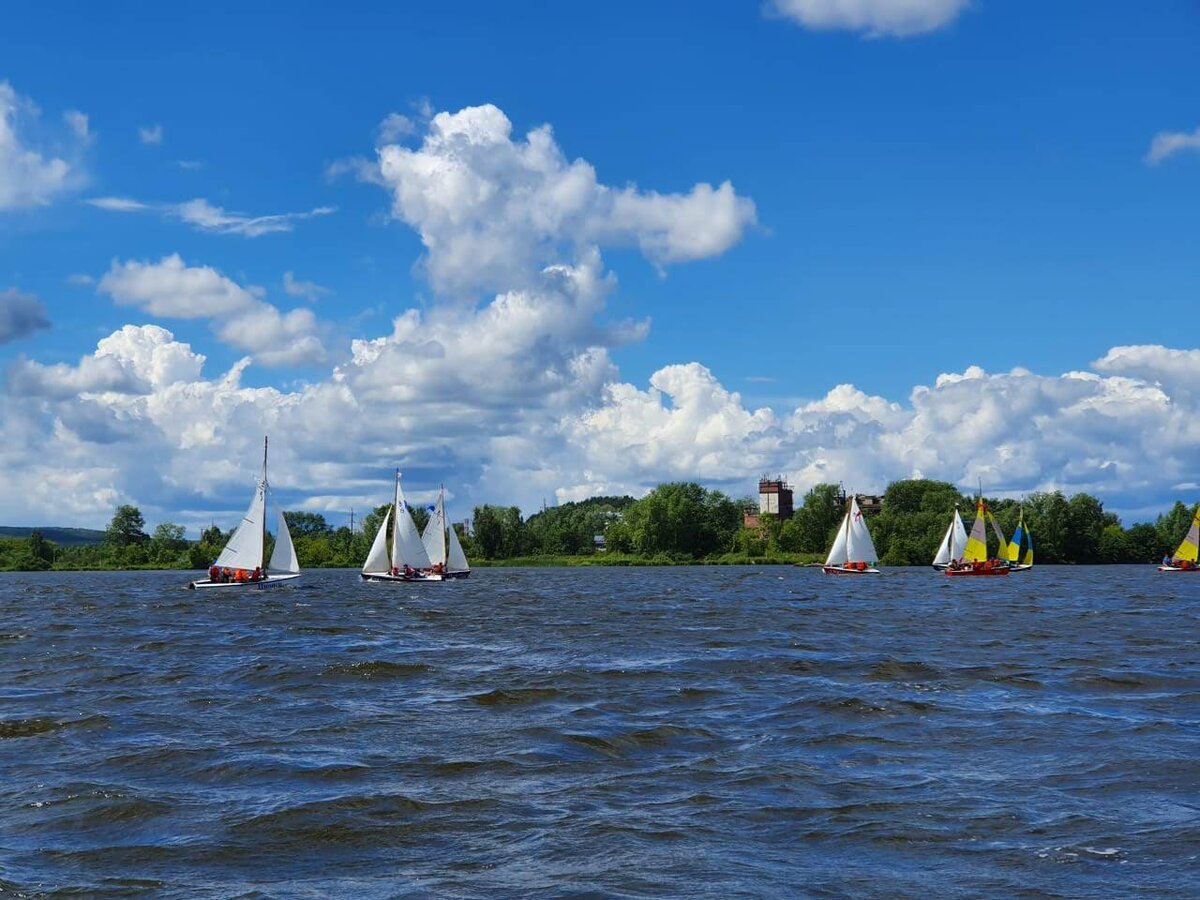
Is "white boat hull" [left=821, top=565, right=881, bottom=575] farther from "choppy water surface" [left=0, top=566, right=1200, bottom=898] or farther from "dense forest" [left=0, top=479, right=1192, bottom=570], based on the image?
"choppy water surface" [left=0, top=566, right=1200, bottom=898]

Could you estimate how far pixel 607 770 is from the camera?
1664 cm

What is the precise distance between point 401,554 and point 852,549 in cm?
4637

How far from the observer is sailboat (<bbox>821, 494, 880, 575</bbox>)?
11644 cm

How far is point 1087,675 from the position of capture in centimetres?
2770

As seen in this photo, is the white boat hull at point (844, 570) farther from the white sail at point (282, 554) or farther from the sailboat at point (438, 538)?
the white sail at point (282, 554)

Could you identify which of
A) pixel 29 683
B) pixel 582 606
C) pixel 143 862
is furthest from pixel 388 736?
pixel 582 606

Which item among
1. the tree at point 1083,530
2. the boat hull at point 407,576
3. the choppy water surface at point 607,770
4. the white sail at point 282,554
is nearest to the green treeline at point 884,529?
the tree at point 1083,530

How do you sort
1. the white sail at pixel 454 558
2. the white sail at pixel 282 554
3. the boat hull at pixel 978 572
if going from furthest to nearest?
the white sail at pixel 454 558 → the boat hull at pixel 978 572 → the white sail at pixel 282 554

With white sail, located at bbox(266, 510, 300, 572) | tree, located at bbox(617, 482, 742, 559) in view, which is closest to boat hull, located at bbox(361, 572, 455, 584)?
white sail, located at bbox(266, 510, 300, 572)

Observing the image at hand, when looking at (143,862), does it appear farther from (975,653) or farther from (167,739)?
(975,653)

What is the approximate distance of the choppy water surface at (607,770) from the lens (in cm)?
1161

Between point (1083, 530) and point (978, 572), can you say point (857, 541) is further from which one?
point (1083, 530)

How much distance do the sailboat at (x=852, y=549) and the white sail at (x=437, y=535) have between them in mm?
39647

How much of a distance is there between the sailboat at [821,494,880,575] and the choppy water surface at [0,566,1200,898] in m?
79.5
